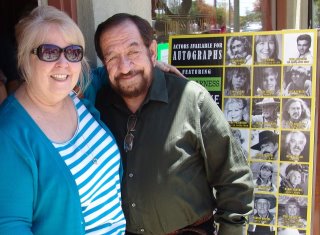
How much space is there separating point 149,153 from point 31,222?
67 centimetres

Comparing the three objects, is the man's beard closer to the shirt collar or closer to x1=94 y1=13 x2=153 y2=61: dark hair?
the shirt collar

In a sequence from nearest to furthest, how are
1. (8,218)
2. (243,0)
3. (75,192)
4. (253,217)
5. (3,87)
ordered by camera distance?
1. (8,218)
2. (75,192)
3. (3,87)
4. (253,217)
5. (243,0)

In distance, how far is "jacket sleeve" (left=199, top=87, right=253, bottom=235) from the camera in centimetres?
196

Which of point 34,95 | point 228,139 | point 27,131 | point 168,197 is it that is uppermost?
point 34,95

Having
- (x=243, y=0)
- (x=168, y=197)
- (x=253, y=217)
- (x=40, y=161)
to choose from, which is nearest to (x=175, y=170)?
(x=168, y=197)

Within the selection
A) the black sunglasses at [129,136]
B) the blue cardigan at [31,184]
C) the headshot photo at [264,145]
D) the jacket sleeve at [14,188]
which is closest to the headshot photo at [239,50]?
the headshot photo at [264,145]

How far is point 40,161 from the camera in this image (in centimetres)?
147

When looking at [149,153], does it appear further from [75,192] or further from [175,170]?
[75,192]

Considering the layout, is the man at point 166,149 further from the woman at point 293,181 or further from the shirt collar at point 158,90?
the woman at point 293,181

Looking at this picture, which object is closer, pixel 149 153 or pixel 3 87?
pixel 149 153

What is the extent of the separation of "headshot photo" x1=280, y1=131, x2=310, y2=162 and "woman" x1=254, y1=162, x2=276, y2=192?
4.2 inches

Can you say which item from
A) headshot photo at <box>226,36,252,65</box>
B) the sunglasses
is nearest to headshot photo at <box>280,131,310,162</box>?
headshot photo at <box>226,36,252,65</box>

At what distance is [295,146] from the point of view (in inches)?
97.3

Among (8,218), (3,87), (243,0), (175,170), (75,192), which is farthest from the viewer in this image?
(243,0)
